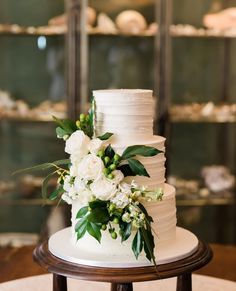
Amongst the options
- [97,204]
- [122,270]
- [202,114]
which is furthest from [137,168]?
[202,114]

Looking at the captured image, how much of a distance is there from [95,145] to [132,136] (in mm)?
121

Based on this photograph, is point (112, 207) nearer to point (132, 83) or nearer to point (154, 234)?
point (154, 234)

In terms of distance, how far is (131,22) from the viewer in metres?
3.67

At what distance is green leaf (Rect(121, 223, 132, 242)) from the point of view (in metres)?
1.44

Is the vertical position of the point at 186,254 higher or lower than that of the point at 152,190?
lower

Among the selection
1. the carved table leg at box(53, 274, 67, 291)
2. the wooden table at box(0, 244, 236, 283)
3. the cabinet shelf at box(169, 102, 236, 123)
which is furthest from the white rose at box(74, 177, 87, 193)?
the cabinet shelf at box(169, 102, 236, 123)

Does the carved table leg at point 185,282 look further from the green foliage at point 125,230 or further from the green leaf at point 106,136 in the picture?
the green leaf at point 106,136

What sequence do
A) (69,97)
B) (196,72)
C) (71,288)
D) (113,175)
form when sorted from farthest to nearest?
(196,72), (69,97), (71,288), (113,175)

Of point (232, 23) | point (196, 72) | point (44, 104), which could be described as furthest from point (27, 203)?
point (232, 23)

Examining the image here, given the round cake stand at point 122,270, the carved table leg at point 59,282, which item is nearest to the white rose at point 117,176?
the round cake stand at point 122,270

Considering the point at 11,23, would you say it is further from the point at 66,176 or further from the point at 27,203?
the point at 66,176

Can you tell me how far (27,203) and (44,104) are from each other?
64cm

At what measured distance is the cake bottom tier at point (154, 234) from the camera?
150cm

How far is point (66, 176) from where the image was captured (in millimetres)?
1519
